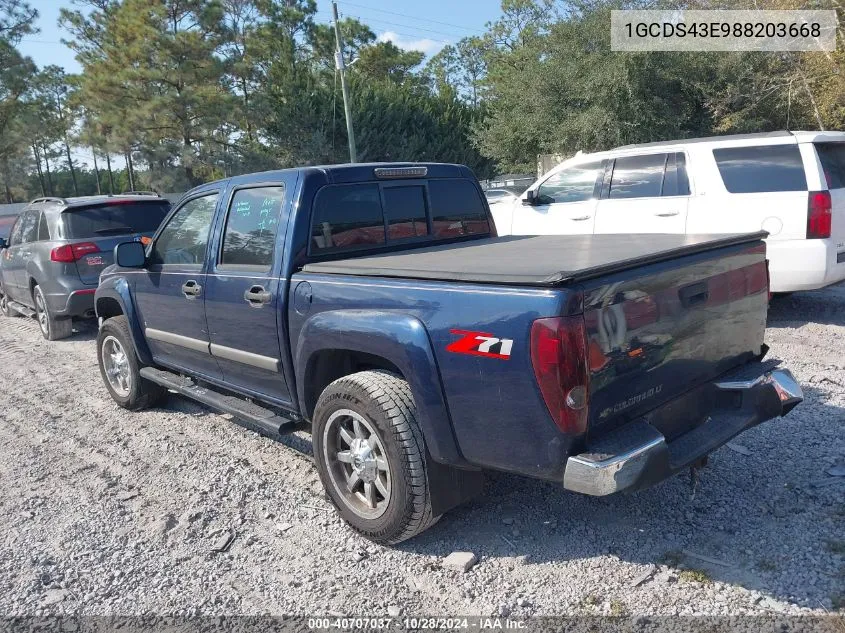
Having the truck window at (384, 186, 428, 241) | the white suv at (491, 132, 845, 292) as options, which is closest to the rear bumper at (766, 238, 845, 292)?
the white suv at (491, 132, 845, 292)

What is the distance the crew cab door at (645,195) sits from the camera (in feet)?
24.1

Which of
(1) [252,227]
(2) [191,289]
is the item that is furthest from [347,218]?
(2) [191,289]

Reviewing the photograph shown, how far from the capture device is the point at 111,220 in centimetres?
830

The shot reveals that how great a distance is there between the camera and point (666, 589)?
2914 mm

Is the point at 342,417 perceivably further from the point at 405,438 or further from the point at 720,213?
the point at 720,213

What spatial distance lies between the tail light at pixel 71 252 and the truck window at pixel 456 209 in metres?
5.36

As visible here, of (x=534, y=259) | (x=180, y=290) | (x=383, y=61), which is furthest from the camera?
(x=383, y=61)

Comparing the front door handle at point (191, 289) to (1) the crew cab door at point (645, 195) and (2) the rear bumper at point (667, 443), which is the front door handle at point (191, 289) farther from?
(1) the crew cab door at point (645, 195)

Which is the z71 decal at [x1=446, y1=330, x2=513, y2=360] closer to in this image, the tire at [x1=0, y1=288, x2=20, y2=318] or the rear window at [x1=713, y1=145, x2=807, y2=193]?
the rear window at [x1=713, y1=145, x2=807, y2=193]

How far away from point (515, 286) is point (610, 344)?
1.46ft

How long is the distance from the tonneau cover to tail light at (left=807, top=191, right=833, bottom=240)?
346cm

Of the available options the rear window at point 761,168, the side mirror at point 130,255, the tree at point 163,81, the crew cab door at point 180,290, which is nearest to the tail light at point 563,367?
the crew cab door at point 180,290

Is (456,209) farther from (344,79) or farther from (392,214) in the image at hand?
(344,79)

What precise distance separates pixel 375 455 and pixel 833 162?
5955 mm
